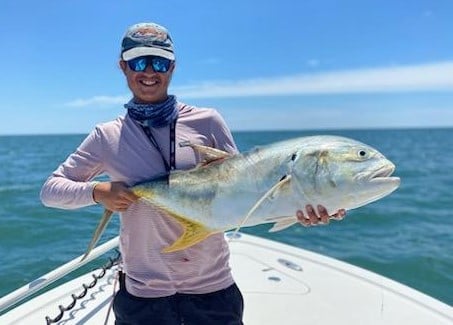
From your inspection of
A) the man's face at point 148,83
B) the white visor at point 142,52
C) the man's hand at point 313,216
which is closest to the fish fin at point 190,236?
the man's hand at point 313,216

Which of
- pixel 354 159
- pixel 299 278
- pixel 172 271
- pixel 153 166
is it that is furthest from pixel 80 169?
pixel 299 278

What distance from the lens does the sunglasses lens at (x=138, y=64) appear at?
6.07ft

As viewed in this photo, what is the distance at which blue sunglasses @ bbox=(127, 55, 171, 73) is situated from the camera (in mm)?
1850

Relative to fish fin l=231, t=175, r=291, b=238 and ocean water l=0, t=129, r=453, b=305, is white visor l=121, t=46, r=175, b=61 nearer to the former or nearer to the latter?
fish fin l=231, t=175, r=291, b=238

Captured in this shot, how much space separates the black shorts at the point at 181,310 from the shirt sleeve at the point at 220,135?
591 millimetres

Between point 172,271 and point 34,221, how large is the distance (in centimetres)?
846

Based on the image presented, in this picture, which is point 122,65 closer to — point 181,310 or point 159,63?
point 159,63

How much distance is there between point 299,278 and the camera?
12.0 feet

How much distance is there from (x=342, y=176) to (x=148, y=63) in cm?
84

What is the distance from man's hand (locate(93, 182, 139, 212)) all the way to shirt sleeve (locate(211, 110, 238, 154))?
41 centimetres

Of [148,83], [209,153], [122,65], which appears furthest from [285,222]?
[122,65]

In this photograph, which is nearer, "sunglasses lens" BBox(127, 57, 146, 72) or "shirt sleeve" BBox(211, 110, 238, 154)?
"sunglasses lens" BBox(127, 57, 146, 72)

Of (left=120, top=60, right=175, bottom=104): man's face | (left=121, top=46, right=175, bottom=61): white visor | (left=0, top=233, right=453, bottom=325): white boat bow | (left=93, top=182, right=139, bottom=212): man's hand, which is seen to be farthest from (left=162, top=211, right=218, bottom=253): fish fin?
(left=0, top=233, right=453, bottom=325): white boat bow

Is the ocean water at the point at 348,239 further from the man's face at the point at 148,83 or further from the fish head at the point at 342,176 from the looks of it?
the fish head at the point at 342,176
